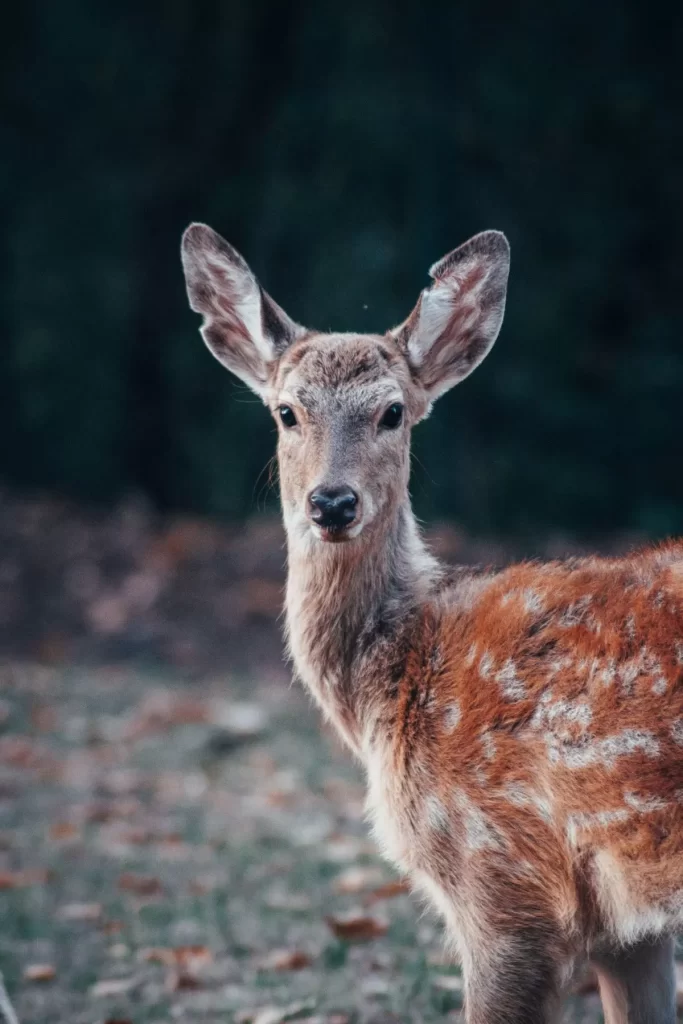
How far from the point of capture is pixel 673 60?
10664 mm

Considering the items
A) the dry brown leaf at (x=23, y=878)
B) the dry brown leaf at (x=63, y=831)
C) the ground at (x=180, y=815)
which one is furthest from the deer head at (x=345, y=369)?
the dry brown leaf at (x=63, y=831)

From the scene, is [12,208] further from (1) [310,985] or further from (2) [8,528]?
(1) [310,985]

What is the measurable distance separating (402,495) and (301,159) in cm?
875

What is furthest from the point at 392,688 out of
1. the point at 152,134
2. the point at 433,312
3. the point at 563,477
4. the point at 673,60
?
the point at 152,134

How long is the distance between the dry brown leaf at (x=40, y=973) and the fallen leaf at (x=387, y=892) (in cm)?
137

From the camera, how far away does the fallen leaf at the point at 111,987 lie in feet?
14.4

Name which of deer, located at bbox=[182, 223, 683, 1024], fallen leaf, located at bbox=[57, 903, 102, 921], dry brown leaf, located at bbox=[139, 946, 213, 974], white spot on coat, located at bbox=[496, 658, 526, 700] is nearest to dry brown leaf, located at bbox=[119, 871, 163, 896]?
fallen leaf, located at bbox=[57, 903, 102, 921]

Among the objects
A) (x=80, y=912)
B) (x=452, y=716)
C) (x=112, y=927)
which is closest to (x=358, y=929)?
(x=112, y=927)

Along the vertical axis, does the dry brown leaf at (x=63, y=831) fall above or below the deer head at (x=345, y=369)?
below

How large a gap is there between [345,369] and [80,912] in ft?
8.75

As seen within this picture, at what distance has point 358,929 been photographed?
4969 mm

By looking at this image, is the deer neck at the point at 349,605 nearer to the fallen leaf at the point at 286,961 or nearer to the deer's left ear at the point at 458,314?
the deer's left ear at the point at 458,314

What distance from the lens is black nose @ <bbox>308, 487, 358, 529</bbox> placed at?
3.56m

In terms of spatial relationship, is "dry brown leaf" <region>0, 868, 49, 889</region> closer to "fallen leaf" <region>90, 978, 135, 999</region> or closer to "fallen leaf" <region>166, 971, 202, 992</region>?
"fallen leaf" <region>90, 978, 135, 999</region>
